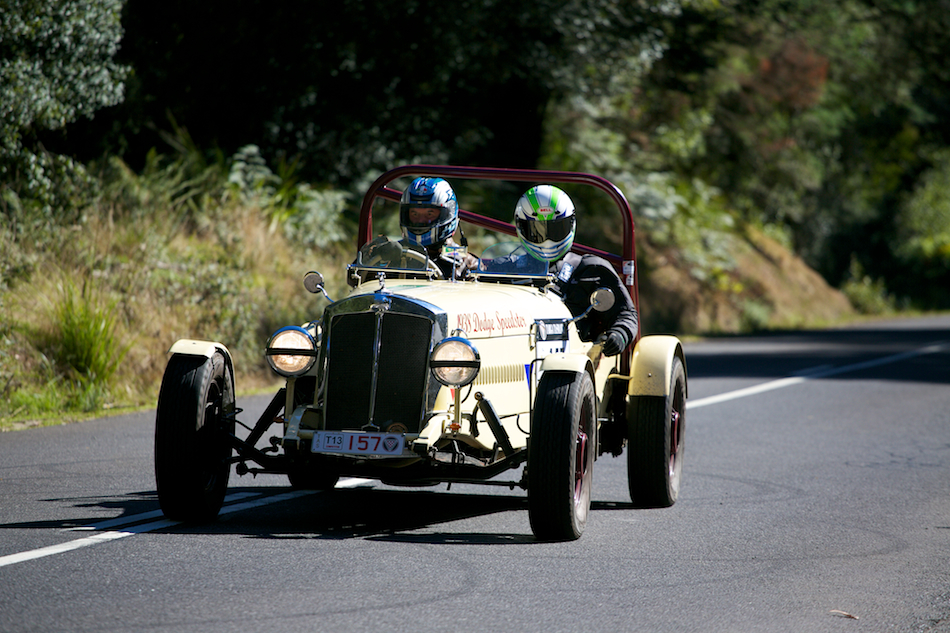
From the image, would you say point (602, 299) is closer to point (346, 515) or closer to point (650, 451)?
point (650, 451)

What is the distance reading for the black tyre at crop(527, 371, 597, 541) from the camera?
5734 mm

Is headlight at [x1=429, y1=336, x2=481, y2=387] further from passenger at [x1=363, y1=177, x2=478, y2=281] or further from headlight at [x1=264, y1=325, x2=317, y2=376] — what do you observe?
passenger at [x1=363, y1=177, x2=478, y2=281]

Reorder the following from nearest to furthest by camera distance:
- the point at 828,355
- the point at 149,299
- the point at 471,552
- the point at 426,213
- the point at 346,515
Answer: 1. the point at 471,552
2. the point at 346,515
3. the point at 426,213
4. the point at 149,299
5. the point at 828,355

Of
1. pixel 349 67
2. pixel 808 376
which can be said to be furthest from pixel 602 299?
pixel 349 67

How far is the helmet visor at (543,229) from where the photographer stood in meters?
7.15

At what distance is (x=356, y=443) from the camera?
18.8ft

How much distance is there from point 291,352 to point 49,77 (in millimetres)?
8199

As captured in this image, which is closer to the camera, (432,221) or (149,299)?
(432,221)

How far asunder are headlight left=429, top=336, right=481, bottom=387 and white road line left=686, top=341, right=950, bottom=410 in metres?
6.84

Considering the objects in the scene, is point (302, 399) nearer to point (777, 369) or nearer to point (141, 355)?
point (141, 355)

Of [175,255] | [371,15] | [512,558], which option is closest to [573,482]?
[512,558]

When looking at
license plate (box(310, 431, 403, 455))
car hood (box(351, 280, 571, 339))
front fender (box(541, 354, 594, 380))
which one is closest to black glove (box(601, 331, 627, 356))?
car hood (box(351, 280, 571, 339))

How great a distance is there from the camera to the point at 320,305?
48.8ft

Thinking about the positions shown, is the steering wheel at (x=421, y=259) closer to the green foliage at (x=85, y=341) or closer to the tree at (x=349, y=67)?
the green foliage at (x=85, y=341)
